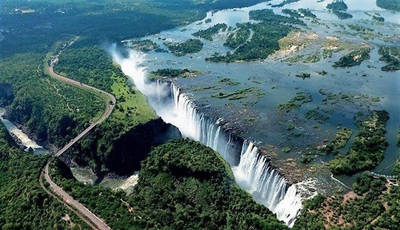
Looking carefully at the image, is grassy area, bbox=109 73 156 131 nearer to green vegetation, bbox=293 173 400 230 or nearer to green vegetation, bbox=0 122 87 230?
green vegetation, bbox=0 122 87 230

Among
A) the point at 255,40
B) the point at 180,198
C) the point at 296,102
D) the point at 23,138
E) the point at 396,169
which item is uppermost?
the point at 396,169

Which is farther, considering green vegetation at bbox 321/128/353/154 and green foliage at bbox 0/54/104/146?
green foliage at bbox 0/54/104/146

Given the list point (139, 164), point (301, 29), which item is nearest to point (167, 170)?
point (139, 164)

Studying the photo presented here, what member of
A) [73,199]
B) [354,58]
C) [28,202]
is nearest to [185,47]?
[354,58]

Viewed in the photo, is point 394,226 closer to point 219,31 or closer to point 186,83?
point 186,83

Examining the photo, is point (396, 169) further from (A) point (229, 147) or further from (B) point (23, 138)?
(B) point (23, 138)

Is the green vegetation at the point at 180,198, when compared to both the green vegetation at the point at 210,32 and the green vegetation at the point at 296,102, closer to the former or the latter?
the green vegetation at the point at 296,102

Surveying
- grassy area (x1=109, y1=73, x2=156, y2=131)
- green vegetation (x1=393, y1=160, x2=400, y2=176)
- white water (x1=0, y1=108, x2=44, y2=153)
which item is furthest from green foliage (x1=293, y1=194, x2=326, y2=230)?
white water (x1=0, y1=108, x2=44, y2=153)
